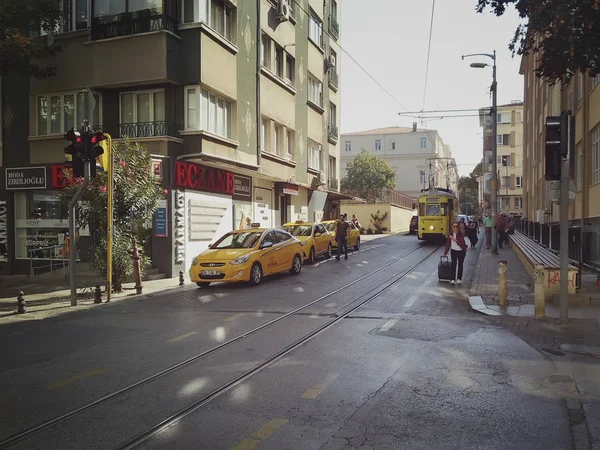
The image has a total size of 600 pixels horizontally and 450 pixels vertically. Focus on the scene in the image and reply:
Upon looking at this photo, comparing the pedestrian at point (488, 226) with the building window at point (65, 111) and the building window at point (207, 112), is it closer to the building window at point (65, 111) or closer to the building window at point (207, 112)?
the building window at point (207, 112)

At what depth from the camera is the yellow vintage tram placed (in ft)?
102

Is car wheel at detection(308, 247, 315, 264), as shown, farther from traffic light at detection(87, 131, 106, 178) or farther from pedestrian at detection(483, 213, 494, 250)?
traffic light at detection(87, 131, 106, 178)

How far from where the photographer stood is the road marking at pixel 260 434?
13.7ft

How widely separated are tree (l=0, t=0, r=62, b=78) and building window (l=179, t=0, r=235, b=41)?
220cm

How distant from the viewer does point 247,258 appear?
561 inches

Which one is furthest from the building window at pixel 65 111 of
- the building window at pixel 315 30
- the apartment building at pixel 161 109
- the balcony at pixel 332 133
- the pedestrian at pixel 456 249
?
the balcony at pixel 332 133

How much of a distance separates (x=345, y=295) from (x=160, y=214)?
7.45 meters

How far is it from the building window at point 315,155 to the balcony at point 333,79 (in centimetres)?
478

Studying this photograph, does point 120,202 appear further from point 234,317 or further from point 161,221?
point 234,317

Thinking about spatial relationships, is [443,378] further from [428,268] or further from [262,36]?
[262,36]

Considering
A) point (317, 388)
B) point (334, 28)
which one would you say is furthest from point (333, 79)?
point (317, 388)

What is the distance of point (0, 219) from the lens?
1941cm

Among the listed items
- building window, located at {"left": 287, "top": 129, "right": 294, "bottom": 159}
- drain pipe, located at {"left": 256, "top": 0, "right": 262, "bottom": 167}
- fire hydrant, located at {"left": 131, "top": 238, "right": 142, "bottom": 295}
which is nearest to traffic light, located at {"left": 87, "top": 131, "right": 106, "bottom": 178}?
fire hydrant, located at {"left": 131, "top": 238, "right": 142, "bottom": 295}

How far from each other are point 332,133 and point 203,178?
17741mm
